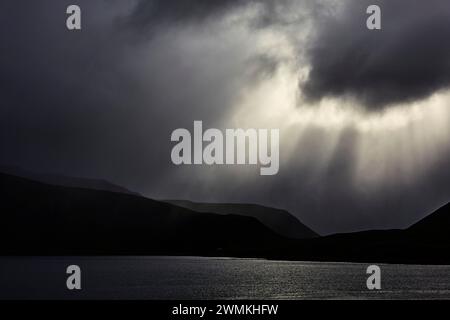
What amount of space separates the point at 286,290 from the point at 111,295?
138ft

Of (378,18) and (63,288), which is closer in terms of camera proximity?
(378,18)

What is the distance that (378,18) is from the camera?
4209 cm

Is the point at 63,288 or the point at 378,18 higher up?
the point at 378,18
